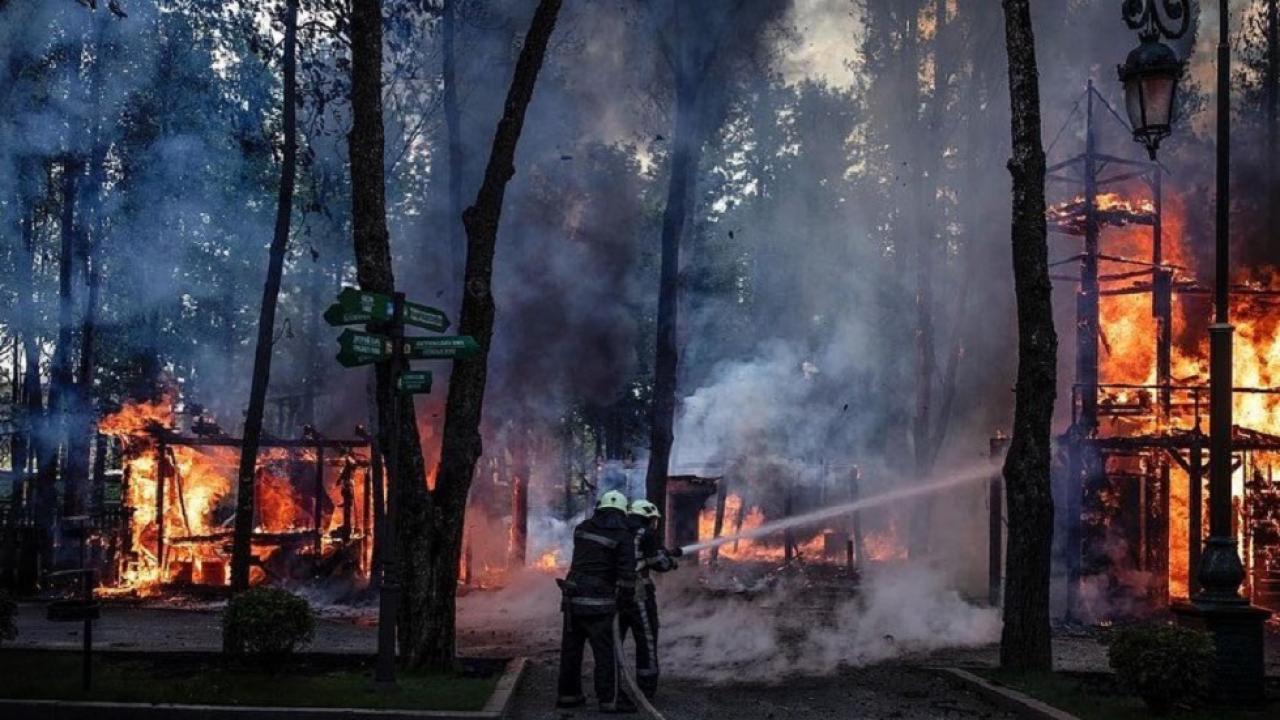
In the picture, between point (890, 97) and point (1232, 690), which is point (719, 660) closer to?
point (1232, 690)

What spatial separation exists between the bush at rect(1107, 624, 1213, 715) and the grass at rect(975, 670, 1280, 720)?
15 cm

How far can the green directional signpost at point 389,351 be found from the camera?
10.2 meters

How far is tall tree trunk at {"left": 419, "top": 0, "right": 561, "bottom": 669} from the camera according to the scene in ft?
37.4

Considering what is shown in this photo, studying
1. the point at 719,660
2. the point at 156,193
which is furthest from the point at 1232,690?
the point at 156,193

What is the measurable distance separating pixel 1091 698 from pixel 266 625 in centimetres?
729

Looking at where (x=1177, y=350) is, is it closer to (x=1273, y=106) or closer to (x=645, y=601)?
(x=1273, y=106)

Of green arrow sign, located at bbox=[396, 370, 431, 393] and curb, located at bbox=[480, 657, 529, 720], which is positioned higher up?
green arrow sign, located at bbox=[396, 370, 431, 393]

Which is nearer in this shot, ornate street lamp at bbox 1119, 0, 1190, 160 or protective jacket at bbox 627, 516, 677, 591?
ornate street lamp at bbox 1119, 0, 1190, 160

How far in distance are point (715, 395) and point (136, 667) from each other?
3077 centimetres

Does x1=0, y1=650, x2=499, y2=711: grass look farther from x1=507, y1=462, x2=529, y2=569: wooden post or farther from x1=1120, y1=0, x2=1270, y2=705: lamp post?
x1=507, y1=462, x2=529, y2=569: wooden post

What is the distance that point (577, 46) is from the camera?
29.6 metres

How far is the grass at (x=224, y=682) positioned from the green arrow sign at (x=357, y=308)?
10.1ft

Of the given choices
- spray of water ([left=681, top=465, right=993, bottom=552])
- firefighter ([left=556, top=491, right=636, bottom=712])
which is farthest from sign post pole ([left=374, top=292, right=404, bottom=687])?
spray of water ([left=681, top=465, right=993, bottom=552])

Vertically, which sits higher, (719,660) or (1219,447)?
(1219,447)
